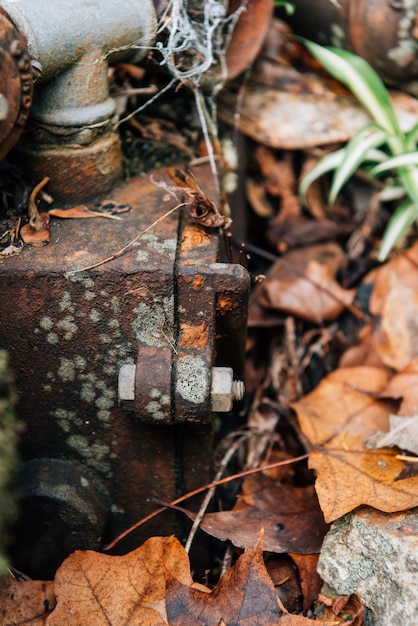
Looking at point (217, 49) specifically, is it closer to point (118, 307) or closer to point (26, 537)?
point (118, 307)

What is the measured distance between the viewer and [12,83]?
1.03m

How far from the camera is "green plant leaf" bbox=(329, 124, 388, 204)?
1691 mm

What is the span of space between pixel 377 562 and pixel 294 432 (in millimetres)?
535

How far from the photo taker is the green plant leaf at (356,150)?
1.69m

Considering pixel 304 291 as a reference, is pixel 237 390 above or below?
above

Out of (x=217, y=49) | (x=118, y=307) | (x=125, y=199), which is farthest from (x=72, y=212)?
(x=217, y=49)

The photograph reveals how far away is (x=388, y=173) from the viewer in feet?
6.32

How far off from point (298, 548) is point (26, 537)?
52 centimetres

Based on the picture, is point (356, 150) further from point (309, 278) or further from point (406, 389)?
point (406, 389)

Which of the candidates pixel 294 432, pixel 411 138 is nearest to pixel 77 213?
pixel 294 432

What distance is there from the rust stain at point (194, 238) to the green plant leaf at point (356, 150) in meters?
0.64

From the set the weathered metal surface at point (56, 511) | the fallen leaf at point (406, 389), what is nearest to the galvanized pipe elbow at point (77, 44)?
the weathered metal surface at point (56, 511)

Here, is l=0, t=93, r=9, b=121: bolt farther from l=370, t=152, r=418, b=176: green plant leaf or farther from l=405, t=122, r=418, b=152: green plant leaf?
l=405, t=122, r=418, b=152: green plant leaf

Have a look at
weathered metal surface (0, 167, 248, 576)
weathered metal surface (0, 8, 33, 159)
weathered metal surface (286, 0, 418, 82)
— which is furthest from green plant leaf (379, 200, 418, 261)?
weathered metal surface (0, 8, 33, 159)
